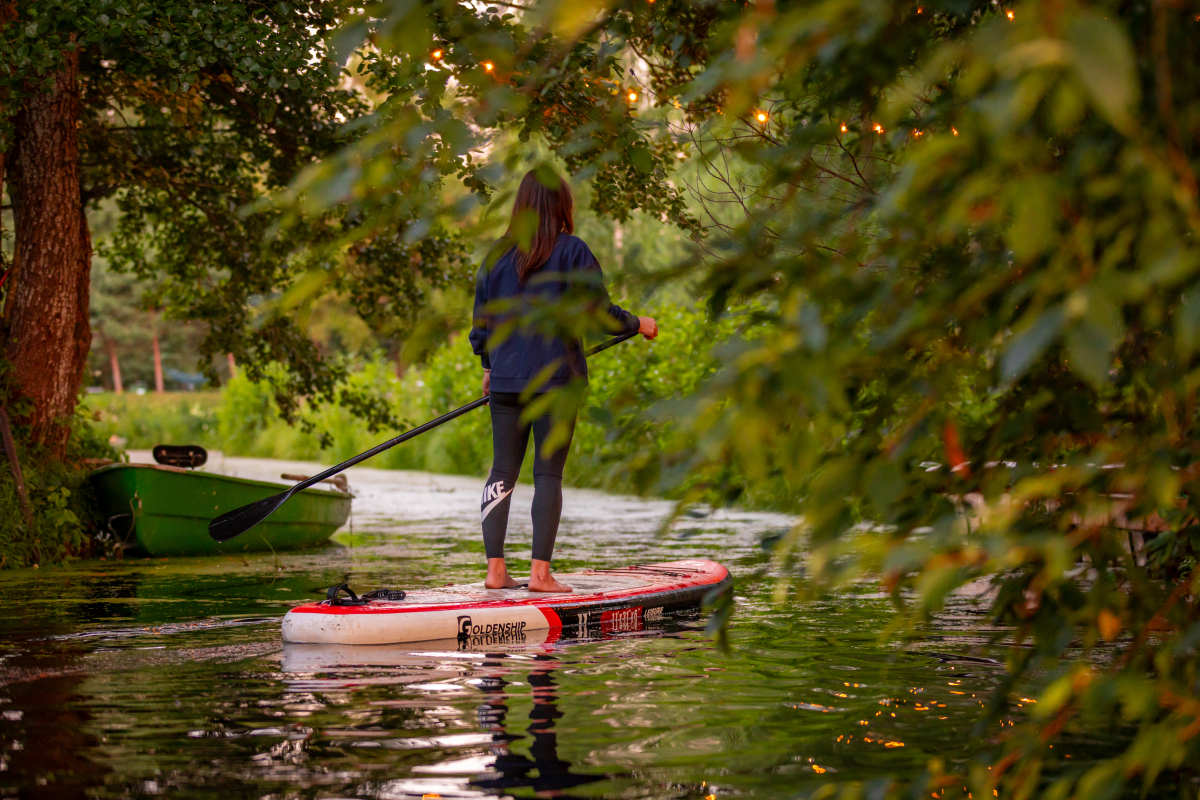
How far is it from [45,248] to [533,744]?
628cm

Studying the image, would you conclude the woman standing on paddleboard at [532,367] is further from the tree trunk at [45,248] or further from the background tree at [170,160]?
the tree trunk at [45,248]

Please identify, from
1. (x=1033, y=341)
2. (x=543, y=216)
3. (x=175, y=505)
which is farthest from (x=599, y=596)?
(x=175, y=505)

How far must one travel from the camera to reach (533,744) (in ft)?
9.50

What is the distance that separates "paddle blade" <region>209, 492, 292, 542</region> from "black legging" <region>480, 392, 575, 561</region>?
1329mm

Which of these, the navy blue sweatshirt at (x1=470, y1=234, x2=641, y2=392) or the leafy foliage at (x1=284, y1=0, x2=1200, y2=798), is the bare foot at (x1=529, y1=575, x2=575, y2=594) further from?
the leafy foliage at (x1=284, y1=0, x2=1200, y2=798)

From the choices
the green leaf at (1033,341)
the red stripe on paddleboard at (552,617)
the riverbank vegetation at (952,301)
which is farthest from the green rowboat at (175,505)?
the green leaf at (1033,341)

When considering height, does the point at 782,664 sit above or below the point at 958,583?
below

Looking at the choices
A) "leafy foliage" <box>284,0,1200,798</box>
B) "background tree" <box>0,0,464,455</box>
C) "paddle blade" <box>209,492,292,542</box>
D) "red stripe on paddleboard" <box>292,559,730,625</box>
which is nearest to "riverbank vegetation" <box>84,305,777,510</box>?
"background tree" <box>0,0,464,455</box>

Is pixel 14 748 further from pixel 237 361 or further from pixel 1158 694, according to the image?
pixel 237 361

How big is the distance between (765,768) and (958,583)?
5.07 feet

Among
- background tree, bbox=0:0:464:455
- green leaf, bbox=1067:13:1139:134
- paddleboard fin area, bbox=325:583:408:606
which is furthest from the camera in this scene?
background tree, bbox=0:0:464:455

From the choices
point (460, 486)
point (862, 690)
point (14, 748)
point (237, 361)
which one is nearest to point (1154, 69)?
point (862, 690)

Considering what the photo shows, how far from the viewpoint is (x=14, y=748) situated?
282cm

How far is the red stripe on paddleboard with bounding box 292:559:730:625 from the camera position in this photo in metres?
4.42
